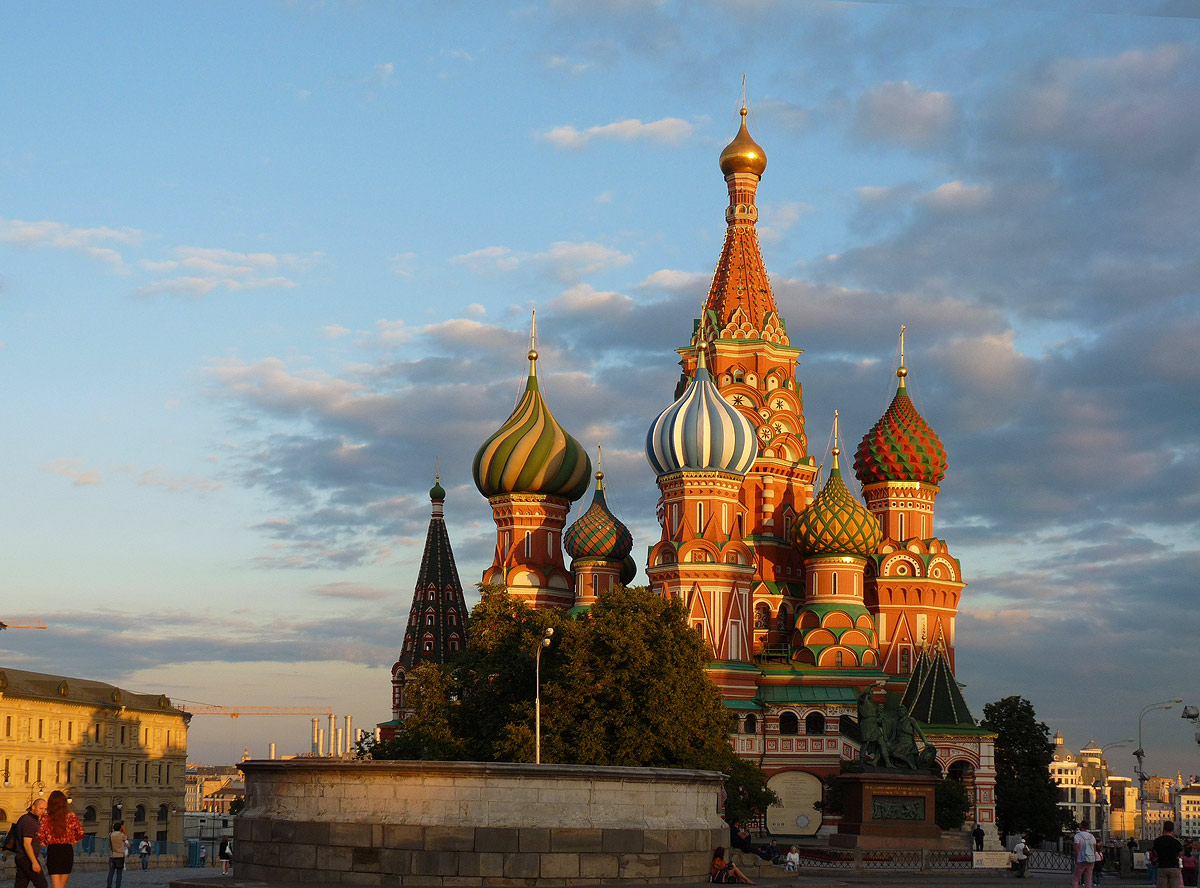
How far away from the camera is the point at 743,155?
7344 cm

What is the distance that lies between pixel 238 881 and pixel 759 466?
4778 cm

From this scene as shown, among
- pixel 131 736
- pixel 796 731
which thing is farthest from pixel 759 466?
pixel 131 736

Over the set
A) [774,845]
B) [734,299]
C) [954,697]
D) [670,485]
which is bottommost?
[774,845]

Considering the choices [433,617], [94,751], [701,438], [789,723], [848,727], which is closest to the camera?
[848,727]

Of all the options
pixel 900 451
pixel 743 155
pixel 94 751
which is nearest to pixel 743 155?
pixel 743 155

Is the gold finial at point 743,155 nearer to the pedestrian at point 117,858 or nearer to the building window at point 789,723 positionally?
Answer: the building window at point 789,723

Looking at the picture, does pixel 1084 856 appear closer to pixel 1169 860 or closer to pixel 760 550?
pixel 1169 860

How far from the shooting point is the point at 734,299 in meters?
71.8

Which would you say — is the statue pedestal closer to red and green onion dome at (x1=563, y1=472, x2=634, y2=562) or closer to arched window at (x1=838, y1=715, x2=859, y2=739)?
arched window at (x1=838, y1=715, x2=859, y2=739)

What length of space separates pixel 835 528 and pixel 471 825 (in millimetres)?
43563

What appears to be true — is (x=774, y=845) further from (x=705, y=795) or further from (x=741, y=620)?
(x=705, y=795)

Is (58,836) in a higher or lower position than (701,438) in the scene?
lower

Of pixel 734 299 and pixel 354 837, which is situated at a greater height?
pixel 734 299

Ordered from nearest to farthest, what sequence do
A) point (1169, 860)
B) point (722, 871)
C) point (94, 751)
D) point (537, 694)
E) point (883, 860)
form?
point (1169, 860), point (722, 871), point (537, 694), point (883, 860), point (94, 751)
